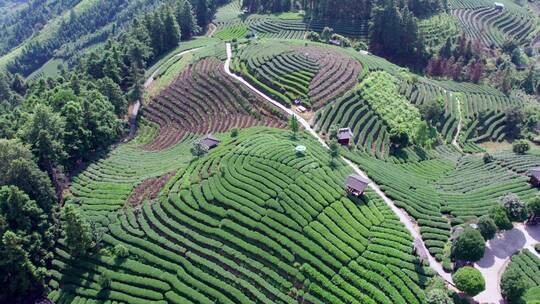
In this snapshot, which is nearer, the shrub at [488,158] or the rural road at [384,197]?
the rural road at [384,197]

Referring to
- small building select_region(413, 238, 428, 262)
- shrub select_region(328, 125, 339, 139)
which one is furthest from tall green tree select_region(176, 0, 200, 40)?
small building select_region(413, 238, 428, 262)

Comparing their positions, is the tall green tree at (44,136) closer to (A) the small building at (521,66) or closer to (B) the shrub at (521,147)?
(B) the shrub at (521,147)

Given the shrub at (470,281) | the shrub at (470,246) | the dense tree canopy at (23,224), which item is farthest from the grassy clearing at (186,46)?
the shrub at (470,281)

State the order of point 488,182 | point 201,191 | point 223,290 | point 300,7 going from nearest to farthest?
point 223,290 → point 201,191 → point 488,182 → point 300,7

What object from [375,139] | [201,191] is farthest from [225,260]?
[375,139]

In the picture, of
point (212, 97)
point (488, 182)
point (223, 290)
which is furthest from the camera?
point (212, 97)

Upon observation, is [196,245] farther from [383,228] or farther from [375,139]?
[375,139]

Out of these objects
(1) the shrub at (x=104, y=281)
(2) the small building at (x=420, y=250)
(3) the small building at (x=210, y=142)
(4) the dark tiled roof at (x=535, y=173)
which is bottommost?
(1) the shrub at (x=104, y=281)
